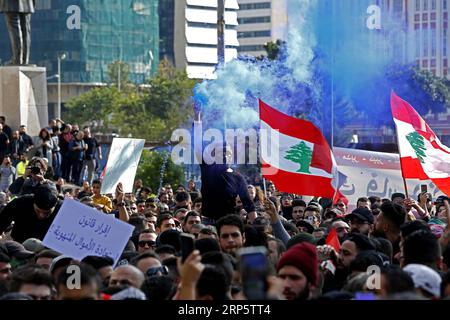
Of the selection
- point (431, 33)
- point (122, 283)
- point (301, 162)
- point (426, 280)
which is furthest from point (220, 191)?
point (431, 33)

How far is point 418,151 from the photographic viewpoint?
636 inches

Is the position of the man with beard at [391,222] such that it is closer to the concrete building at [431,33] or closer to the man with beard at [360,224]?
the man with beard at [360,224]

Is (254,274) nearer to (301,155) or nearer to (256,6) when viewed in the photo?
(301,155)

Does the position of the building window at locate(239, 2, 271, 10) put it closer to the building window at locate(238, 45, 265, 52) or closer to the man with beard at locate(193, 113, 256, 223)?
the building window at locate(238, 45, 265, 52)

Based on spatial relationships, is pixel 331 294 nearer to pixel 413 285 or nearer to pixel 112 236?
pixel 413 285

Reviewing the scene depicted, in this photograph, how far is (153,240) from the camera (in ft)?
38.8

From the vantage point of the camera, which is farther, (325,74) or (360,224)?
(325,74)

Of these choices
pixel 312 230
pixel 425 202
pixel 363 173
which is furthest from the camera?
pixel 363 173

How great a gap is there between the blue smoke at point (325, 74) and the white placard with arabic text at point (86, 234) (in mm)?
33220

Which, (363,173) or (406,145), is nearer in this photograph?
(406,145)

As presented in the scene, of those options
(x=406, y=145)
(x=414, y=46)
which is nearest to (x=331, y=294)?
(x=406, y=145)

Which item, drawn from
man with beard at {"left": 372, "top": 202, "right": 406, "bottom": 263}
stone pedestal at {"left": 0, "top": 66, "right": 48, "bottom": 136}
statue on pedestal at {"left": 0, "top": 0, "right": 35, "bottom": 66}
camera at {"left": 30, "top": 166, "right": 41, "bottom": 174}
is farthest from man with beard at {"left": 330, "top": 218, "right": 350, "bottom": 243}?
stone pedestal at {"left": 0, "top": 66, "right": 48, "bottom": 136}

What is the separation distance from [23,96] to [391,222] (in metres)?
17.9

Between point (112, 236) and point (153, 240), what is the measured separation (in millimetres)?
1338
